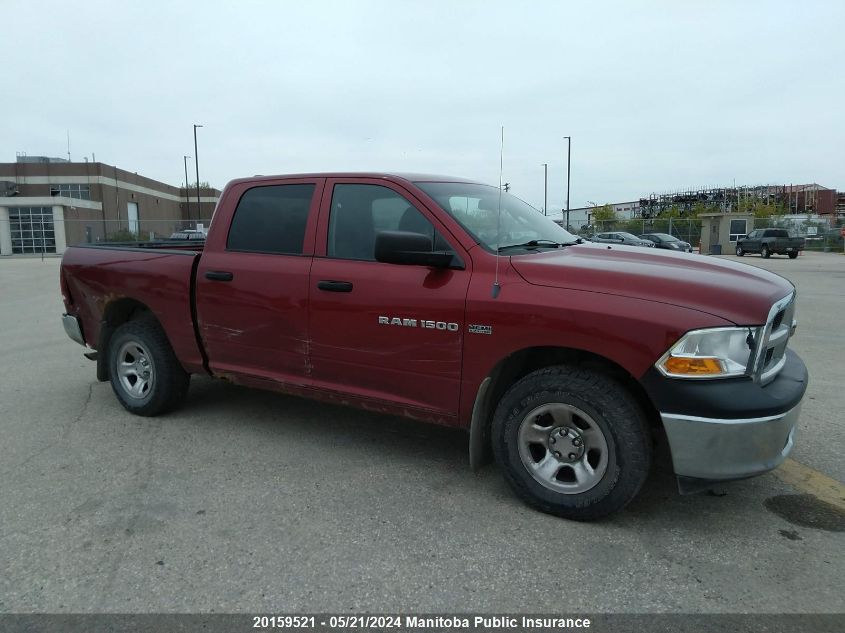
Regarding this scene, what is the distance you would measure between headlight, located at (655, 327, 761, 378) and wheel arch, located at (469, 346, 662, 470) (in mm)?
324

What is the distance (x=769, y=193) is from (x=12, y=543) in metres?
105

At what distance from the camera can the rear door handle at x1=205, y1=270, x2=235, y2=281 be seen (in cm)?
441

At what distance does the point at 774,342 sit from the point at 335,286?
2.48 m

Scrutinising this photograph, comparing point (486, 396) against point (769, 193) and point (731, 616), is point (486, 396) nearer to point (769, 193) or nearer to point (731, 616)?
point (731, 616)

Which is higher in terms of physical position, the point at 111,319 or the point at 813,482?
the point at 111,319

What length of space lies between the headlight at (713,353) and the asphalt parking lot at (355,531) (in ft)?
2.89

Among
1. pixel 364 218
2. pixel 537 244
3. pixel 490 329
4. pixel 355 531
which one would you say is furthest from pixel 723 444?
pixel 364 218

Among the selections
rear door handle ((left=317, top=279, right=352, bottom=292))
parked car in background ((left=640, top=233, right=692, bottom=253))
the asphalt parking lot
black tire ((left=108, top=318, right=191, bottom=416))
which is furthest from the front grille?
parked car in background ((left=640, top=233, right=692, bottom=253))

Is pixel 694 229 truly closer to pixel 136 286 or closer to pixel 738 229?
pixel 738 229

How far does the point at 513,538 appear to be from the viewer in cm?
314

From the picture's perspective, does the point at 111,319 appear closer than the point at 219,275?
No

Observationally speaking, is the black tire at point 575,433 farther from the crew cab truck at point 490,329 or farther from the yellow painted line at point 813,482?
the yellow painted line at point 813,482

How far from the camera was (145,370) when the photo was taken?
507cm

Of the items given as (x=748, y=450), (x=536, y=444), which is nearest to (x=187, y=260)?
(x=536, y=444)
